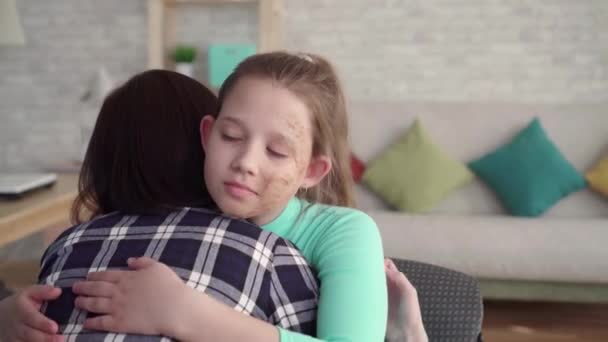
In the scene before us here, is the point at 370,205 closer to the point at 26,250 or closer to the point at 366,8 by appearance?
the point at 366,8

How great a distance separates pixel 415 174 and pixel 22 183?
1795mm

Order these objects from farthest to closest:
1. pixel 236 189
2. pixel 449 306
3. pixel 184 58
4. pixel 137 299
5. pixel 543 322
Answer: pixel 184 58 < pixel 543 322 < pixel 449 306 < pixel 236 189 < pixel 137 299

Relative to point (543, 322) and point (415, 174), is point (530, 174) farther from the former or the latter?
point (543, 322)

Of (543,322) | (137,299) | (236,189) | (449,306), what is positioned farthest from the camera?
(543,322)

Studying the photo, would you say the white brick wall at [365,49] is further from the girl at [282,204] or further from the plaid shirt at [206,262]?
the plaid shirt at [206,262]

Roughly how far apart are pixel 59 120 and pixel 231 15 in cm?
129

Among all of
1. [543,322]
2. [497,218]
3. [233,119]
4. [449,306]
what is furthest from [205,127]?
[543,322]

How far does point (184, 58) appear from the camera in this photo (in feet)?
11.7

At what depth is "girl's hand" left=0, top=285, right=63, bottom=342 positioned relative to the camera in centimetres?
73

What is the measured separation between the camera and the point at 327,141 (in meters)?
0.93

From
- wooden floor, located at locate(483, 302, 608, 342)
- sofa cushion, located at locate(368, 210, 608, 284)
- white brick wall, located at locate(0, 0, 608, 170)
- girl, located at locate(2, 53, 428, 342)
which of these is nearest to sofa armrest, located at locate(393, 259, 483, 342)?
girl, located at locate(2, 53, 428, 342)

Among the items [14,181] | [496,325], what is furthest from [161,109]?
[496,325]

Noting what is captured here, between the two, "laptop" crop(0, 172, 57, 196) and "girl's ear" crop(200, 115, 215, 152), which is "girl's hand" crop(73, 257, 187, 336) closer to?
"girl's ear" crop(200, 115, 215, 152)

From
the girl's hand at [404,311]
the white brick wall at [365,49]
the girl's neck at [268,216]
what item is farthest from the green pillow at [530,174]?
the girl's neck at [268,216]
